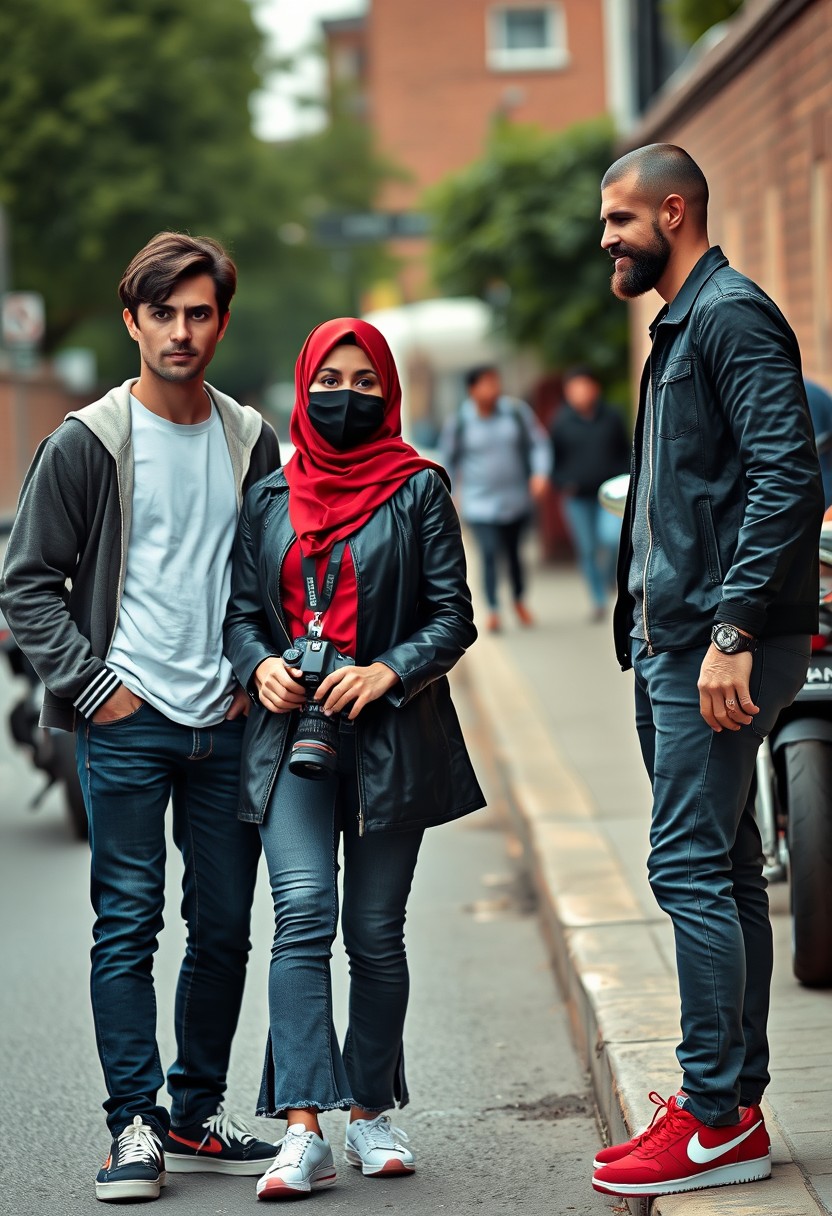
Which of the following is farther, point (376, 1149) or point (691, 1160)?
point (376, 1149)

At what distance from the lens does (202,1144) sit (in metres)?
4.00

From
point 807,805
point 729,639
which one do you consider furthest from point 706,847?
point 807,805

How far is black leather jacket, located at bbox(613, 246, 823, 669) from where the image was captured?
10.7 feet

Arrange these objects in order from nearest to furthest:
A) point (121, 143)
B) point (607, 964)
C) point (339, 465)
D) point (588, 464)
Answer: point (339, 465) → point (607, 964) → point (588, 464) → point (121, 143)

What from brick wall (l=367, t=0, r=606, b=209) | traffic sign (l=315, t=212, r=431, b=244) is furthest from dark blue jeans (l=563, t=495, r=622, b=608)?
brick wall (l=367, t=0, r=606, b=209)

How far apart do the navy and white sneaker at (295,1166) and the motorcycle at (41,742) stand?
151 inches

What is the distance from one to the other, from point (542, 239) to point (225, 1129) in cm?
1514

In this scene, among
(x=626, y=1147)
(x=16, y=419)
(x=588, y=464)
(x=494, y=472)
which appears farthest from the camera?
(x=16, y=419)

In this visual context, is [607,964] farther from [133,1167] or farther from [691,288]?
[691,288]

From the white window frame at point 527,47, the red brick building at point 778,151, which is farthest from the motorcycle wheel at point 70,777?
the white window frame at point 527,47

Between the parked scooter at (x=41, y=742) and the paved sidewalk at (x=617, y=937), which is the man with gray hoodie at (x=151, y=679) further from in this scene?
the parked scooter at (x=41, y=742)

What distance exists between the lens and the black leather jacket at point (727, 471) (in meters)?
3.27

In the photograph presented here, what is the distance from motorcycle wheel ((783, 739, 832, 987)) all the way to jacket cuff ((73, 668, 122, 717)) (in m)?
1.88

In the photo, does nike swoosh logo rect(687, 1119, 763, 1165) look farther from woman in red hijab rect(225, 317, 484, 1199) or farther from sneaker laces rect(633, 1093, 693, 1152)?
woman in red hijab rect(225, 317, 484, 1199)
